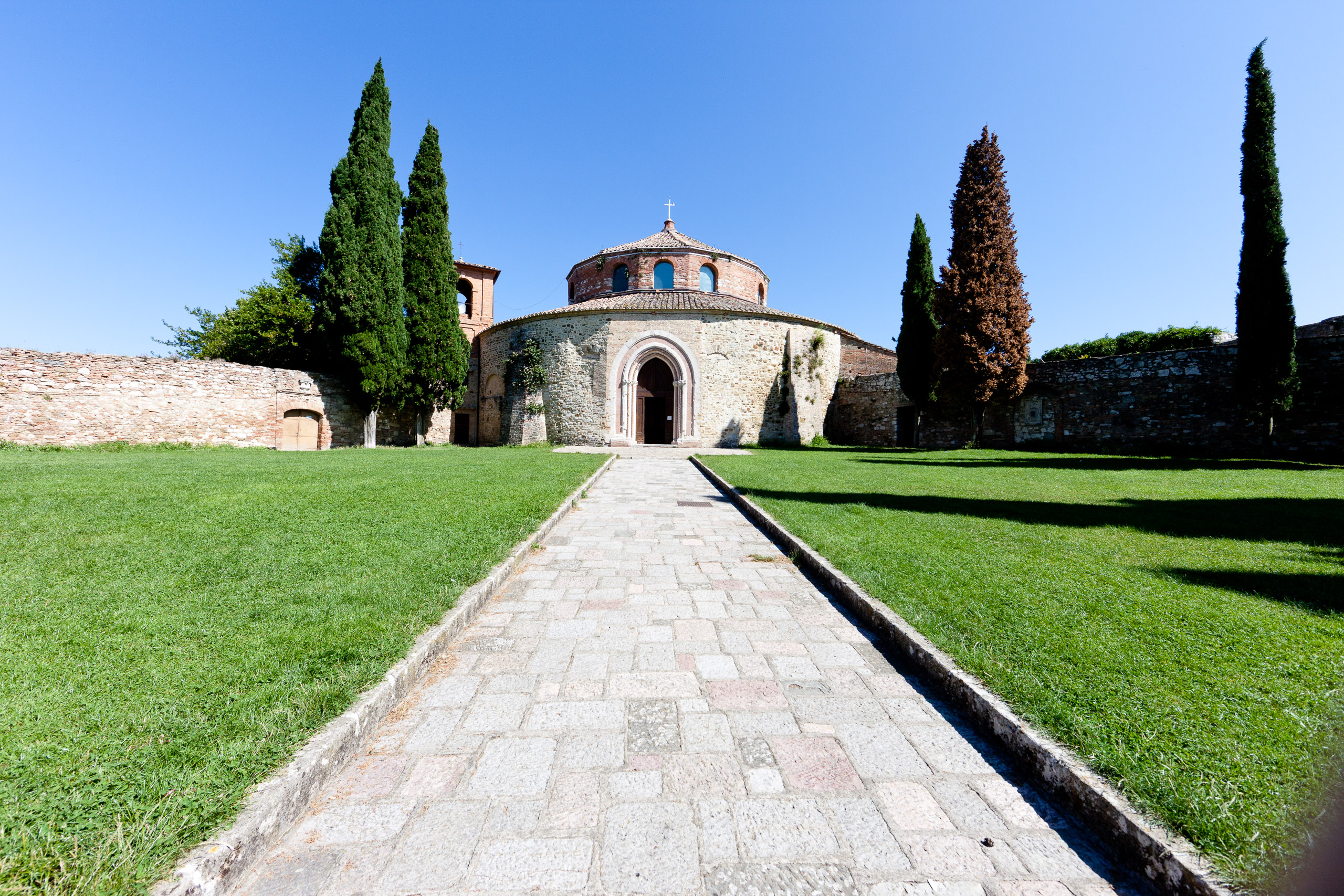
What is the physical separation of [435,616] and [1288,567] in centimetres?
650

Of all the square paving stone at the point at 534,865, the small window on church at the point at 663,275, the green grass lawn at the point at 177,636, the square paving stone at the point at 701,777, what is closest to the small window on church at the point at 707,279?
the small window on church at the point at 663,275

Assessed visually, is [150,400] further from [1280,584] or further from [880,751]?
[1280,584]

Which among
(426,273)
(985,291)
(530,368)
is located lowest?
(530,368)

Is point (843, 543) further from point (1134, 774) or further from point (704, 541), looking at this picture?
point (1134, 774)

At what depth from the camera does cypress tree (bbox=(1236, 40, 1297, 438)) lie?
14.0 meters

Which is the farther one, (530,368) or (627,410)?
(530,368)

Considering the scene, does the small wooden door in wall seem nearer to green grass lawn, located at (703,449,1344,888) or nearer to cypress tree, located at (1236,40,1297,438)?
green grass lawn, located at (703,449,1344,888)

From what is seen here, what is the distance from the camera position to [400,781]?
2.00 metres

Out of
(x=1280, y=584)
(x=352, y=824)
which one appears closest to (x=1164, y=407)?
(x=1280, y=584)

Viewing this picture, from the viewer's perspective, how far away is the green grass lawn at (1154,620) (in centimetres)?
176

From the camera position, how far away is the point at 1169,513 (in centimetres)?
672

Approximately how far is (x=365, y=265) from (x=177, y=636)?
20.6 meters

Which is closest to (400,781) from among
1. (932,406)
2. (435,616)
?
(435,616)

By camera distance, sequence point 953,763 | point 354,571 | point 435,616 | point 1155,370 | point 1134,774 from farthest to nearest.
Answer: point 1155,370, point 354,571, point 435,616, point 953,763, point 1134,774
